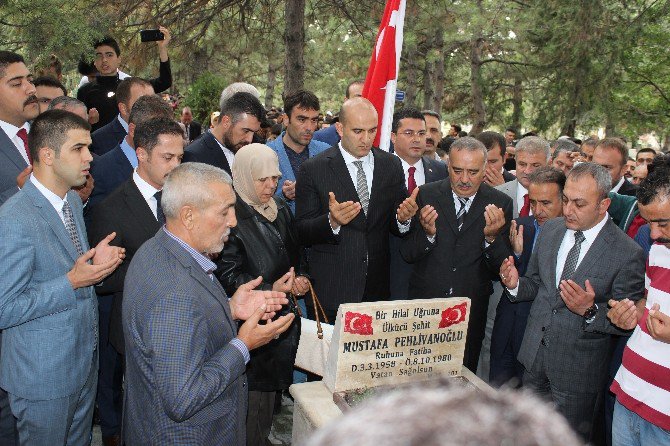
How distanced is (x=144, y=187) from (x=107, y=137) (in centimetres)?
203

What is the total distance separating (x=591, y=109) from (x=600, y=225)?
12.5 meters

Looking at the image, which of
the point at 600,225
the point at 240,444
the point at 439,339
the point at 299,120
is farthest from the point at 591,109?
the point at 240,444

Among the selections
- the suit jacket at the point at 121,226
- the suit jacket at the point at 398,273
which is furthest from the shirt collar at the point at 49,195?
the suit jacket at the point at 398,273

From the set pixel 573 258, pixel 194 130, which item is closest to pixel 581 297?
pixel 573 258

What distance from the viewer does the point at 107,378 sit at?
13.8 ft

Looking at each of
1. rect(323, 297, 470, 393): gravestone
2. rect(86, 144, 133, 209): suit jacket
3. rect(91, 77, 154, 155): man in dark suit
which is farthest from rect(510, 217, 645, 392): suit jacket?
rect(91, 77, 154, 155): man in dark suit

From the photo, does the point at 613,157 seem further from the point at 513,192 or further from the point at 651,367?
the point at 651,367

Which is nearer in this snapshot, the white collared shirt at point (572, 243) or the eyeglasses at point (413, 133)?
the white collared shirt at point (572, 243)

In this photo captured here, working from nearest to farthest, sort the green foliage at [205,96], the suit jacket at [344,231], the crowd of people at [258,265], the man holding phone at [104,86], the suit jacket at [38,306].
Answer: the crowd of people at [258,265]
the suit jacket at [38,306]
the suit jacket at [344,231]
the man holding phone at [104,86]
the green foliage at [205,96]

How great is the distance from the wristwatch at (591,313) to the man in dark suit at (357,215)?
1.51m

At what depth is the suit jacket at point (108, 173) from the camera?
14.6 ft

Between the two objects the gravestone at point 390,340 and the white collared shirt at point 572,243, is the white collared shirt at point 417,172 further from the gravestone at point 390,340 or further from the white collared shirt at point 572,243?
the gravestone at point 390,340

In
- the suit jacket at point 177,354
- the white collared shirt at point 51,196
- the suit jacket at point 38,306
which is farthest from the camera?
the white collared shirt at point 51,196

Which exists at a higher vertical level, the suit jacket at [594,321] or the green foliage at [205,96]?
the green foliage at [205,96]
